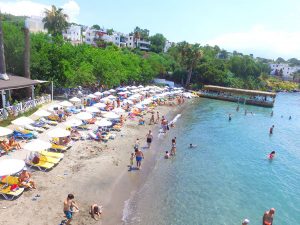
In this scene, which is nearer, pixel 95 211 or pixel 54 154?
pixel 95 211

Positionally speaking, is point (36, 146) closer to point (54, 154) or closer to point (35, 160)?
point (35, 160)

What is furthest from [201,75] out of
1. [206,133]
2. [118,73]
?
[206,133]

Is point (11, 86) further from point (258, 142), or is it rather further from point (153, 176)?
point (258, 142)

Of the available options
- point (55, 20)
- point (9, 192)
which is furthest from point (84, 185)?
point (55, 20)

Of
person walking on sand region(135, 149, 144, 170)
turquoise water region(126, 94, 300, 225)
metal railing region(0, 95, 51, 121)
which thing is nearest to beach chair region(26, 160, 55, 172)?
turquoise water region(126, 94, 300, 225)

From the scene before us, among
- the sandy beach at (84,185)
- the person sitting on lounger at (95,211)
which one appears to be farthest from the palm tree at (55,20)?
the person sitting on lounger at (95,211)

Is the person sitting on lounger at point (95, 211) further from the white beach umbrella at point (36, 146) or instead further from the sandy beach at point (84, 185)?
the white beach umbrella at point (36, 146)
